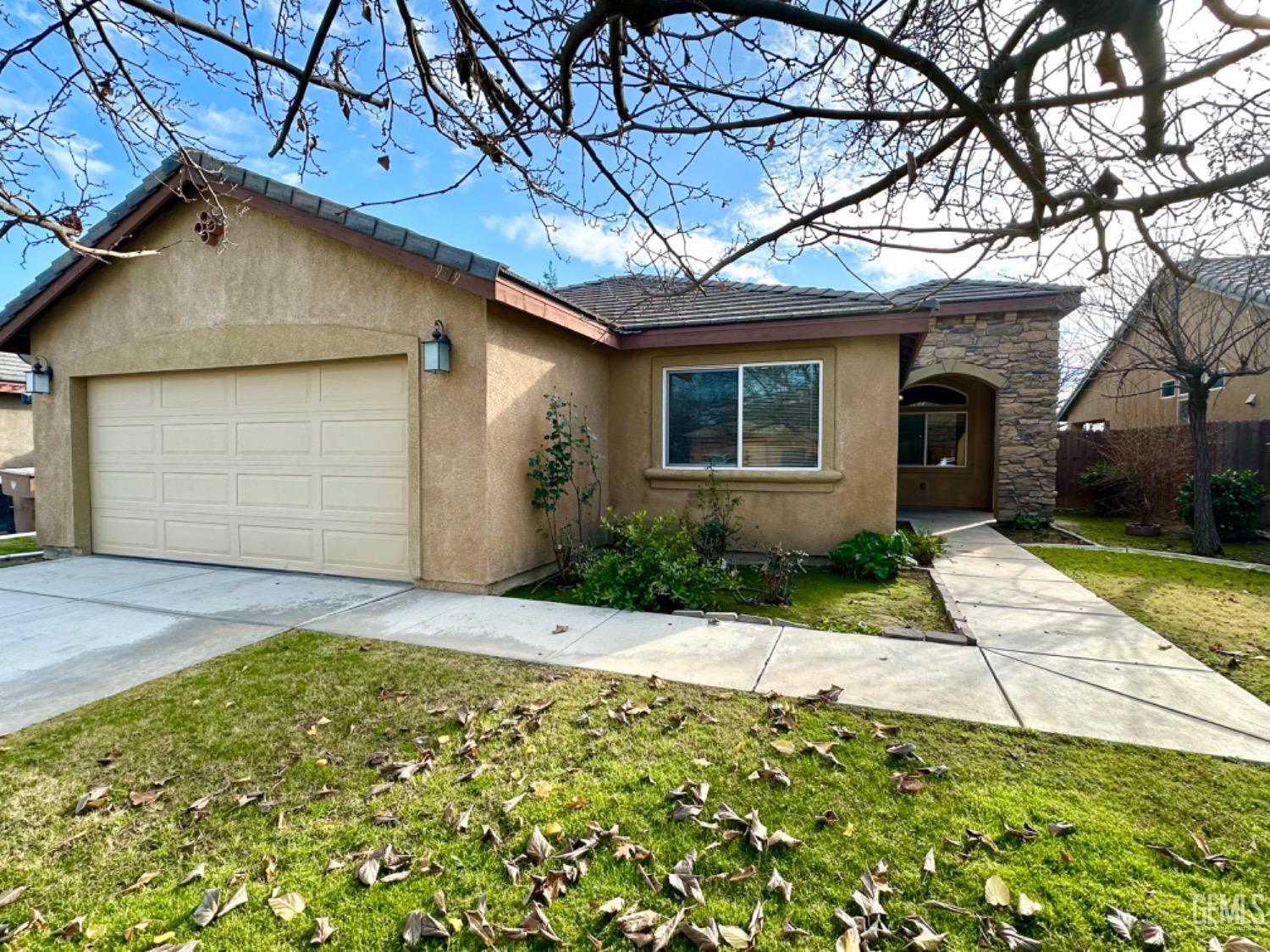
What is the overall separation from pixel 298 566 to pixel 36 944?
578 cm

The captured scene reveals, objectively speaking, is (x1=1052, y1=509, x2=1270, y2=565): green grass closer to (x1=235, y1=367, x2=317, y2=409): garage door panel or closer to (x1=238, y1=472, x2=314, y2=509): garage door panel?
(x1=238, y1=472, x2=314, y2=509): garage door panel

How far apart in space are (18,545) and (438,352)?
Answer: 9.13m

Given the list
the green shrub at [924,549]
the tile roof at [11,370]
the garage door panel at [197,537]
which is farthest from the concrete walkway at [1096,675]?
the tile roof at [11,370]

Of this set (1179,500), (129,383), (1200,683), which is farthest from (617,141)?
(1179,500)

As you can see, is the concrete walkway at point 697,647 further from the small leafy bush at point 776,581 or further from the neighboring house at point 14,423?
the neighboring house at point 14,423

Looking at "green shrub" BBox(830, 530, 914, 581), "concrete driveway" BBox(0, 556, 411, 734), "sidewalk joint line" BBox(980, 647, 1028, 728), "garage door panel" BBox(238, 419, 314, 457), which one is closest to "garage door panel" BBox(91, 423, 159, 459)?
"concrete driveway" BBox(0, 556, 411, 734)

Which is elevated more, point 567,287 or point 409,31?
point 567,287

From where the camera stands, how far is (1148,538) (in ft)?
35.1

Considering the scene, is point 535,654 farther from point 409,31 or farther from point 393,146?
point 409,31

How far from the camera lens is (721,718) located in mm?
3418

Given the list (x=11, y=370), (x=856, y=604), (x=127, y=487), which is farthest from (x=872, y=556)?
(x=11, y=370)

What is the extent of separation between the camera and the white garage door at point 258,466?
22.1 feet

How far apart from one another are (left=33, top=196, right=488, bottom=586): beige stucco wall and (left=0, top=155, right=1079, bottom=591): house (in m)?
0.03

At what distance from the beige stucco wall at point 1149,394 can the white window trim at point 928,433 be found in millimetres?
2905
